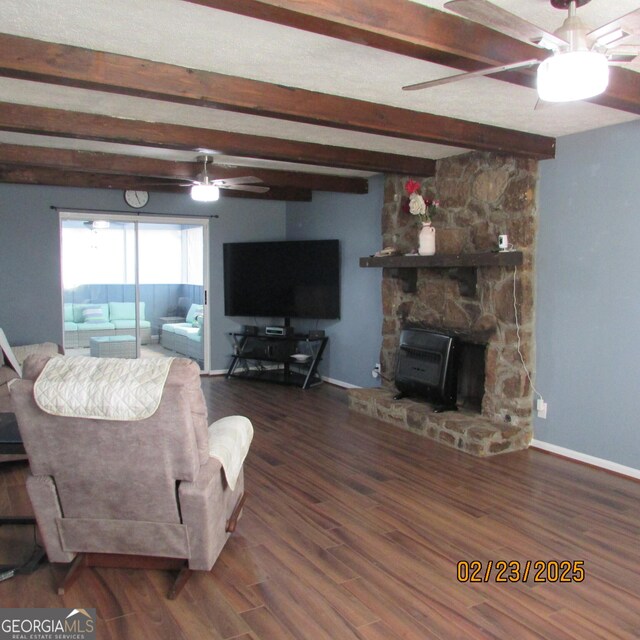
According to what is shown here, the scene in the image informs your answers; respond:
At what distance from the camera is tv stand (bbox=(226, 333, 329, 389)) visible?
23.1 ft

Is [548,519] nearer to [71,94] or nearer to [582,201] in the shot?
[582,201]

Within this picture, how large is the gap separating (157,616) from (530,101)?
3344 mm

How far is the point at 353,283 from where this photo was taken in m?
6.79

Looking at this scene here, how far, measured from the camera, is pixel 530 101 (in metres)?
3.45

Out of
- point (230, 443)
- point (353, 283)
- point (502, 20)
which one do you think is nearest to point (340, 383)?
point (353, 283)

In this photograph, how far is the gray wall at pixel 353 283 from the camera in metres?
6.42

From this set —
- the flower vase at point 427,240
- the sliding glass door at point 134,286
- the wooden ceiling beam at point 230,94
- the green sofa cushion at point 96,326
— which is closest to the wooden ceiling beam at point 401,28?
the wooden ceiling beam at point 230,94

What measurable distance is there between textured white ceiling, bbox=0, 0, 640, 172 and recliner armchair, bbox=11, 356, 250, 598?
4.61 ft

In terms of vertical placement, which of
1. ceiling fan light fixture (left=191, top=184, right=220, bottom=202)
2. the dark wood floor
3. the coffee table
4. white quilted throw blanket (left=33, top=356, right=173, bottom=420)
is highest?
ceiling fan light fixture (left=191, top=184, right=220, bottom=202)

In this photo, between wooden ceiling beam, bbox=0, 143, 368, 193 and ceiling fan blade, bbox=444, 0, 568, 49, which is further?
wooden ceiling beam, bbox=0, 143, 368, 193

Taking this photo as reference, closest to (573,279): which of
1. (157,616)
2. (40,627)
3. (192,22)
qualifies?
(192,22)

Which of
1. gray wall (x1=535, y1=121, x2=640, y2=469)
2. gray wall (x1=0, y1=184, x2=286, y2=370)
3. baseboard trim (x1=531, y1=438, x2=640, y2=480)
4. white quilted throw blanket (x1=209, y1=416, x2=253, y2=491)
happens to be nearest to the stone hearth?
baseboard trim (x1=531, y1=438, x2=640, y2=480)

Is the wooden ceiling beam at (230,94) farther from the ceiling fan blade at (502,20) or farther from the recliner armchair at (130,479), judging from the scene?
A: the ceiling fan blade at (502,20)

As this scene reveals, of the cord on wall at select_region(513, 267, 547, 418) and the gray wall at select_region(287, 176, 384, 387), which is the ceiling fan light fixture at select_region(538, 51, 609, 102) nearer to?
the cord on wall at select_region(513, 267, 547, 418)
